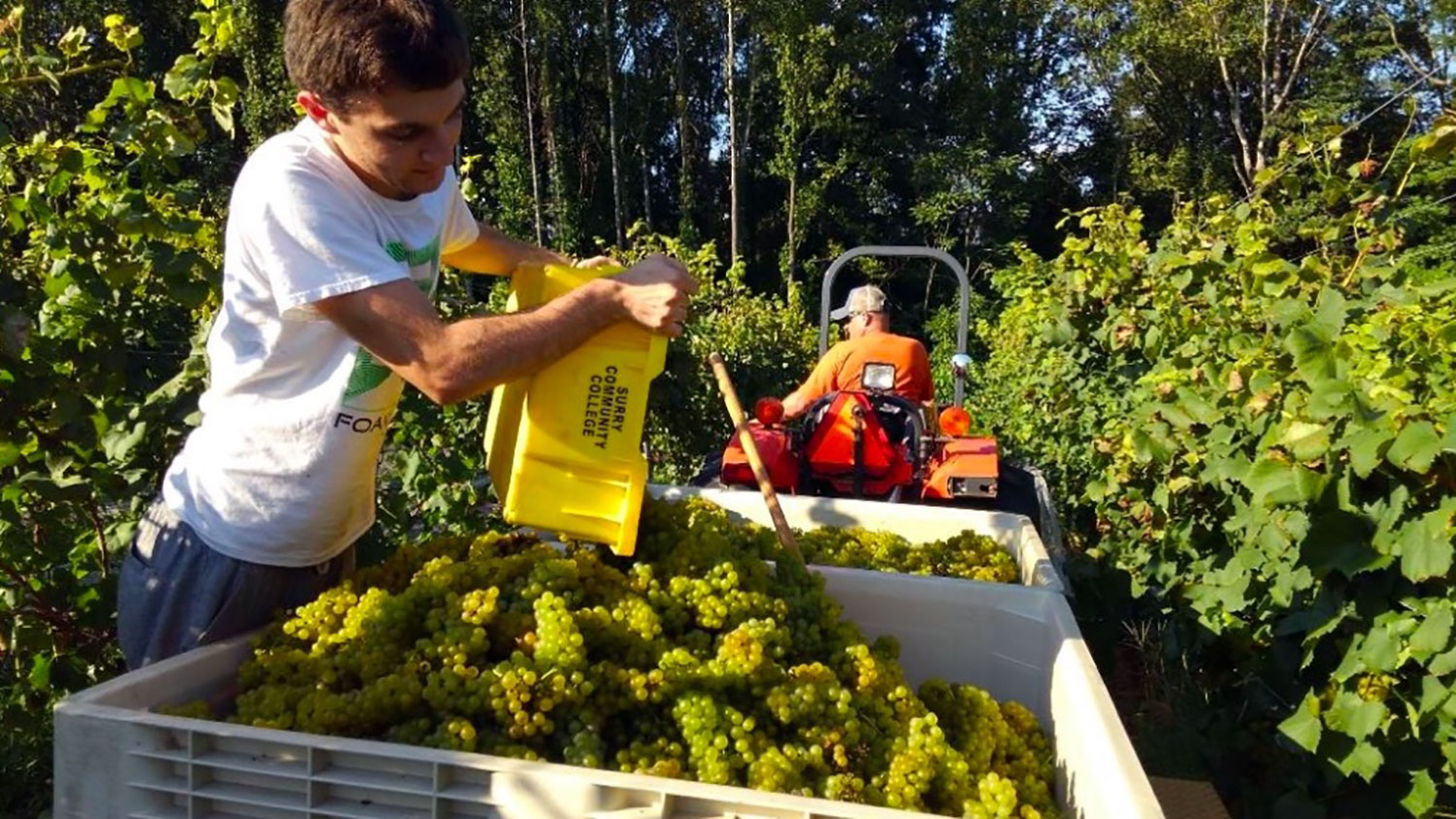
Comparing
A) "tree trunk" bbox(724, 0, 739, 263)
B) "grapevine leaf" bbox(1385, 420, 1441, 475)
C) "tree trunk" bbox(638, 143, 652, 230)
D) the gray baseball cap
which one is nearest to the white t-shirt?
"grapevine leaf" bbox(1385, 420, 1441, 475)

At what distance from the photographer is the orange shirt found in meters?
5.62

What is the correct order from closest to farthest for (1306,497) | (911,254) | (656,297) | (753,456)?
(656,297) → (753,456) → (1306,497) → (911,254)

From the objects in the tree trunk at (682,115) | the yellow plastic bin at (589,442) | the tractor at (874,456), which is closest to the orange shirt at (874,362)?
the tractor at (874,456)

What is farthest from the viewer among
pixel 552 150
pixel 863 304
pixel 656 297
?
pixel 552 150

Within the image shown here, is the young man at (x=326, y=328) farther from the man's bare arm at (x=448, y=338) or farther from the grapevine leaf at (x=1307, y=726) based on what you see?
the grapevine leaf at (x=1307, y=726)

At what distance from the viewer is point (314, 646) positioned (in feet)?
5.07

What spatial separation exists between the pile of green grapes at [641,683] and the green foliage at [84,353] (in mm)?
1289

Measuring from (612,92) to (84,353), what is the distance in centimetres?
2532

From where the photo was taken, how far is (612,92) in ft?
87.6

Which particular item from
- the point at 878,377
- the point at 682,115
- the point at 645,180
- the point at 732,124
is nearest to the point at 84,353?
the point at 878,377

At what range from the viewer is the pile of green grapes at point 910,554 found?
2504mm

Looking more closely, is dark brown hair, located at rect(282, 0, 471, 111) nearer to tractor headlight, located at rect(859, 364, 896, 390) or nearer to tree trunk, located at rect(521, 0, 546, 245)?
tractor headlight, located at rect(859, 364, 896, 390)

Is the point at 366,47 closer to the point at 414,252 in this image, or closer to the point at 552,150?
the point at 414,252

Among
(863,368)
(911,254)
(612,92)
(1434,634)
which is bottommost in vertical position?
(1434,634)
